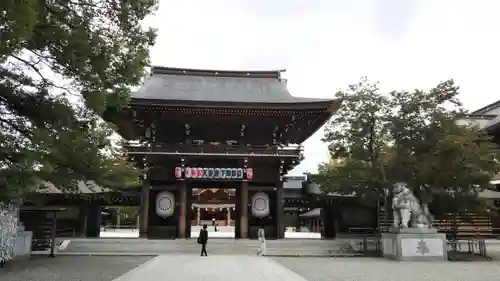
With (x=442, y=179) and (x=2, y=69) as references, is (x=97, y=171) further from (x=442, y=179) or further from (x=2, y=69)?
(x=442, y=179)

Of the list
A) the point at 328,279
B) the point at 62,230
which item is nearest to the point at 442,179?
the point at 328,279

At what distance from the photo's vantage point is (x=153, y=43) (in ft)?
36.2

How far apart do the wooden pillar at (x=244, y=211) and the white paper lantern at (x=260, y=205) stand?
105cm

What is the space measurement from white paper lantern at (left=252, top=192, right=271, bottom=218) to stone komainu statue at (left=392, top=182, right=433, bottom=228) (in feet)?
33.4

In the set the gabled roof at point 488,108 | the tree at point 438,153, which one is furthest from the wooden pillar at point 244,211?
the gabled roof at point 488,108

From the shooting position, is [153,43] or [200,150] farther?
[200,150]

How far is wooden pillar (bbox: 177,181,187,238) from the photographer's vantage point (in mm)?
25800

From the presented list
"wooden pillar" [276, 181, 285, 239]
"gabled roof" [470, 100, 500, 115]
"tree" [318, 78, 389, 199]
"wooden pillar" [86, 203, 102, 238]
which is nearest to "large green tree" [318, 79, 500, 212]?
"tree" [318, 78, 389, 199]

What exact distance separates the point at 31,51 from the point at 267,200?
63.9 ft

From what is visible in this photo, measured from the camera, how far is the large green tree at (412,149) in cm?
1827

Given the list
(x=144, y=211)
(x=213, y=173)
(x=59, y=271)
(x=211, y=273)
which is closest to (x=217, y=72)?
(x=213, y=173)

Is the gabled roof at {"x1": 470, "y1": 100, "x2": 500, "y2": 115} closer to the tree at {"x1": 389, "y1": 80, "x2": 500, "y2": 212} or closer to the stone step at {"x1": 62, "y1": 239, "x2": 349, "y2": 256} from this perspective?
the tree at {"x1": 389, "y1": 80, "x2": 500, "y2": 212}

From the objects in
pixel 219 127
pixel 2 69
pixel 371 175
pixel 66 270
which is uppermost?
pixel 219 127

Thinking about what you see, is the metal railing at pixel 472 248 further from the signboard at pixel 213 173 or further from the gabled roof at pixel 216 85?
the gabled roof at pixel 216 85
